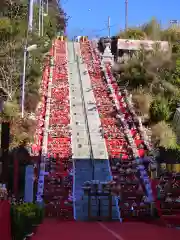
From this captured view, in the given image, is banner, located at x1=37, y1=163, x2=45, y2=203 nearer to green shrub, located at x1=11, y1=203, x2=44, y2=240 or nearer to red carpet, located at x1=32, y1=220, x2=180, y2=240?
green shrub, located at x1=11, y1=203, x2=44, y2=240

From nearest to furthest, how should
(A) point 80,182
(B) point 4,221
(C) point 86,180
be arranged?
1. (B) point 4,221
2. (A) point 80,182
3. (C) point 86,180

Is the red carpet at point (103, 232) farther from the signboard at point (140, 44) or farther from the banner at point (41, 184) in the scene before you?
the signboard at point (140, 44)

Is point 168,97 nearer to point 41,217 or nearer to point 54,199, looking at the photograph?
point 54,199

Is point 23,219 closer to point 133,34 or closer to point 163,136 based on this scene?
point 163,136

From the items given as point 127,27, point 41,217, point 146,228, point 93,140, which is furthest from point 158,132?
point 127,27

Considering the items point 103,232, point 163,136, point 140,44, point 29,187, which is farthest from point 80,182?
point 140,44

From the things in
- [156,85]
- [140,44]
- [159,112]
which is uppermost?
[140,44]
